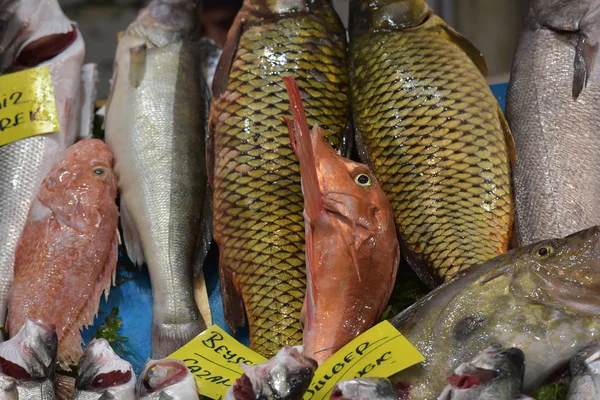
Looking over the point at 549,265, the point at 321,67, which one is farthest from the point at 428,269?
the point at 321,67

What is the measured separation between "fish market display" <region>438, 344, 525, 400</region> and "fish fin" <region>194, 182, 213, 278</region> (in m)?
0.82

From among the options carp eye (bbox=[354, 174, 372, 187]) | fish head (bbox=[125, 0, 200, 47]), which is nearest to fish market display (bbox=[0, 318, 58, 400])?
carp eye (bbox=[354, 174, 372, 187])

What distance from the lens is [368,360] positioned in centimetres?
130

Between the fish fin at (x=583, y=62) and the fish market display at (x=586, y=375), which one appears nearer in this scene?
the fish market display at (x=586, y=375)

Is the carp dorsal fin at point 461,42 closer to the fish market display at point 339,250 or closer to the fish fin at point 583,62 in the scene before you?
the fish fin at point 583,62

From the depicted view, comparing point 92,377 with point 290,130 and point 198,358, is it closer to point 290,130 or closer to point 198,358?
point 198,358

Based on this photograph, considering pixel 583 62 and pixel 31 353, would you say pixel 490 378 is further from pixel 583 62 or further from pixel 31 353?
pixel 583 62

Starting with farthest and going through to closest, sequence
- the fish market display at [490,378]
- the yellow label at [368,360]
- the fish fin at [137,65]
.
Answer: the fish fin at [137,65], the yellow label at [368,360], the fish market display at [490,378]

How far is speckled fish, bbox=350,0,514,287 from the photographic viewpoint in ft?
5.33

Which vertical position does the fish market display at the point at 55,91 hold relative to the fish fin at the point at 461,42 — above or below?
below

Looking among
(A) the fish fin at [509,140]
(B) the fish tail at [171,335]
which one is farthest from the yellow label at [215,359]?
(A) the fish fin at [509,140]

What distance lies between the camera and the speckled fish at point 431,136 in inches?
63.9

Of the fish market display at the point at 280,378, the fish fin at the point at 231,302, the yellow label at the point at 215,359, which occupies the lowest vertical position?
the fish fin at the point at 231,302

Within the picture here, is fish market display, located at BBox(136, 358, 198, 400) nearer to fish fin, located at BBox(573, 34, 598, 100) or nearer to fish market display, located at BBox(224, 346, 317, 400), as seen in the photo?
fish market display, located at BBox(224, 346, 317, 400)
